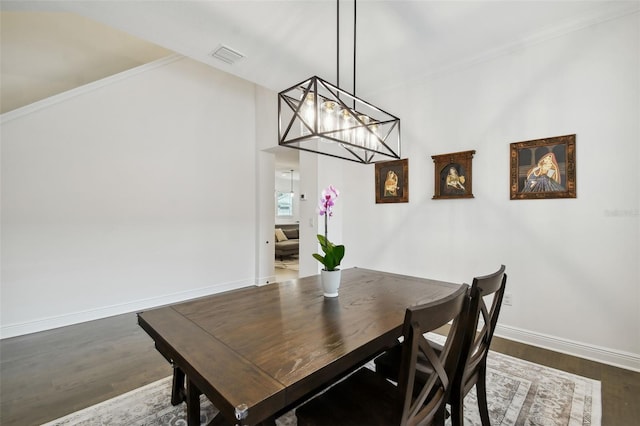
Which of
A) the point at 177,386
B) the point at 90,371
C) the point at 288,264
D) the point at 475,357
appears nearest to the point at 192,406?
the point at 177,386

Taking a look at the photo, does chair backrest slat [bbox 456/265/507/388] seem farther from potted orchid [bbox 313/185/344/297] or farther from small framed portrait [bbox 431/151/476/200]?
small framed portrait [bbox 431/151/476/200]

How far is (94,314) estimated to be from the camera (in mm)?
3264

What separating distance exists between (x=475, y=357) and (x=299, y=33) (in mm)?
2718

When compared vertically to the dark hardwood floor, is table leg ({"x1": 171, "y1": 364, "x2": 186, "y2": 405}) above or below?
above

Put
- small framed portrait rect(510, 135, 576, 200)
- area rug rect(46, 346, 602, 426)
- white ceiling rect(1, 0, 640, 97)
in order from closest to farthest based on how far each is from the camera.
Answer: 1. area rug rect(46, 346, 602, 426)
2. white ceiling rect(1, 0, 640, 97)
3. small framed portrait rect(510, 135, 576, 200)

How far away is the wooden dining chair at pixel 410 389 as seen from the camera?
0.82 meters

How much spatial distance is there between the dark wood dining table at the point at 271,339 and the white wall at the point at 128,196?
2413 mm

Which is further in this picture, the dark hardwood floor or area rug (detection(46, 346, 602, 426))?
the dark hardwood floor

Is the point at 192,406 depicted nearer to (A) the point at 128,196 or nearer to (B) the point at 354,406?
(B) the point at 354,406

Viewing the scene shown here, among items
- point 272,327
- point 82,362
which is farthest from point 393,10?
point 82,362

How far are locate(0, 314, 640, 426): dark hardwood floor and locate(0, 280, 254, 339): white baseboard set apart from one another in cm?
10

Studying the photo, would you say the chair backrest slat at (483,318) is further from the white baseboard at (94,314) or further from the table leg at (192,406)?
the white baseboard at (94,314)

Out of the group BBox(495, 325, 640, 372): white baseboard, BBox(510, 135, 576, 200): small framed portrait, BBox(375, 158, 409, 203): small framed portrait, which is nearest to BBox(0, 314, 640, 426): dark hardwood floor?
BBox(495, 325, 640, 372): white baseboard

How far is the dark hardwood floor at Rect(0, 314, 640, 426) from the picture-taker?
175cm
